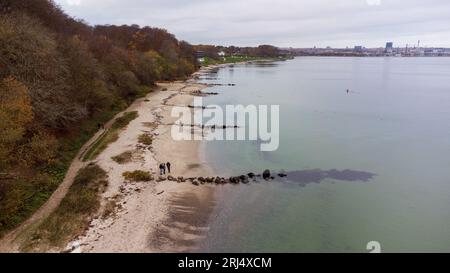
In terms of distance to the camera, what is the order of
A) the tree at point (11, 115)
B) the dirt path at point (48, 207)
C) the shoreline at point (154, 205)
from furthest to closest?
the tree at point (11, 115) < the shoreline at point (154, 205) < the dirt path at point (48, 207)

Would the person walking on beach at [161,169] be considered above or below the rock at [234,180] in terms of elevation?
above

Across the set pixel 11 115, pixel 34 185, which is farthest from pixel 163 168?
pixel 11 115

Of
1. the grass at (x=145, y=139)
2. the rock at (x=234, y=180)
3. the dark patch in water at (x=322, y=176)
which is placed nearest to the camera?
the rock at (x=234, y=180)

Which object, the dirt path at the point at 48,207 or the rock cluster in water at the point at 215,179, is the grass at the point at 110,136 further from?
the rock cluster in water at the point at 215,179

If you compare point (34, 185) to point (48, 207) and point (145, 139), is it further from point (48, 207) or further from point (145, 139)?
point (145, 139)

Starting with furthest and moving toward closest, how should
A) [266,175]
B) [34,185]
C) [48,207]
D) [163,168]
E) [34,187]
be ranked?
[266,175] < [163,168] < [34,185] < [34,187] < [48,207]

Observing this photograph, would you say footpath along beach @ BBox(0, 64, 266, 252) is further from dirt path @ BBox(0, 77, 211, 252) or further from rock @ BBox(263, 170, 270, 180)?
rock @ BBox(263, 170, 270, 180)

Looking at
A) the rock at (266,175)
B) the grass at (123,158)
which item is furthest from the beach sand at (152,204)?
the rock at (266,175)
